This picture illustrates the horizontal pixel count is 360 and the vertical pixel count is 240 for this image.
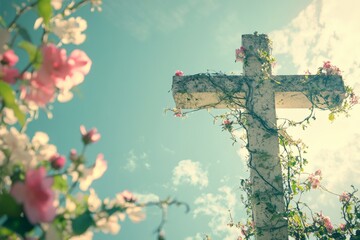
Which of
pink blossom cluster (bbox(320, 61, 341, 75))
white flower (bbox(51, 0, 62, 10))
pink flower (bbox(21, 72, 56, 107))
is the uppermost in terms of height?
pink blossom cluster (bbox(320, 61, 341, 75))

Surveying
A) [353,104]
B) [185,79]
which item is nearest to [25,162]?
[185,79]

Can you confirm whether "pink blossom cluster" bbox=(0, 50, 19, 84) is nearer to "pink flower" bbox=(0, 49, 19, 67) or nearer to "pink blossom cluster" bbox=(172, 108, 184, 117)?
"pink flower" bbox=(0, 49, 19, 67)

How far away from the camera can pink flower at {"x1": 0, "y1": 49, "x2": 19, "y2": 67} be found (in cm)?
81

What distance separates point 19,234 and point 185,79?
3206 mm

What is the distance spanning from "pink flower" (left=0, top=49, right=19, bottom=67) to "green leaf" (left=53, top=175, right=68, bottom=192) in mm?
336

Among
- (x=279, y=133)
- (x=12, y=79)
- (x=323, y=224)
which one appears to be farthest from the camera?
(x=279, y=133)

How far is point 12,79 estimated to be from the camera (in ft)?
2.70

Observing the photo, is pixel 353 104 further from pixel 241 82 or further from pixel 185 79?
pixel 185 79

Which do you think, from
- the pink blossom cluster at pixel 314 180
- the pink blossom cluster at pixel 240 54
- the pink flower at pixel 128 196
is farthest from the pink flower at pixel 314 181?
the pink flower at pixel 128 196

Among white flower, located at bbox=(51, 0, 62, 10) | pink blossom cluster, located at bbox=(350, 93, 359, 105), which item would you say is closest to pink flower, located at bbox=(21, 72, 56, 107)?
white flower, located at bbox=(51, 0, 62, 10)

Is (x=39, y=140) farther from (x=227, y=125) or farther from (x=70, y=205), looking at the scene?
(x=227, y=125)

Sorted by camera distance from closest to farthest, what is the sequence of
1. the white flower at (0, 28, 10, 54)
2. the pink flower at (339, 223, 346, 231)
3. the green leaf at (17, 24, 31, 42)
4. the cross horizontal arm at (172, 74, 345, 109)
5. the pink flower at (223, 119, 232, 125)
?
the white flower at (0, 28, 10, 54), the green leaf at (17, 24, 31, 42), the pink flower at (339, 223, 346, 231), the cross horizontal arm at (172, 74, 345, 109), the pink flower at (223, 119, 232, 125)

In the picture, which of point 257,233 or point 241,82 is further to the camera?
point 241,82

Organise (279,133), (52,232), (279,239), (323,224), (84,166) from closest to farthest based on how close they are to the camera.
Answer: (52,232), (84,166), (279,239), (323,224), (279,133)
